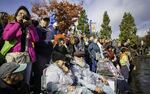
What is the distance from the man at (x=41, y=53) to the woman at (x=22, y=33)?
696mm

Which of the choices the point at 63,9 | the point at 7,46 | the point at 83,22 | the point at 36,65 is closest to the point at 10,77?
the point at 7,46

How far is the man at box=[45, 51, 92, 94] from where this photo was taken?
696 cm

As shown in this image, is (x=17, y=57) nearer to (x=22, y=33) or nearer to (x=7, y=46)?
(x=7, y=46)

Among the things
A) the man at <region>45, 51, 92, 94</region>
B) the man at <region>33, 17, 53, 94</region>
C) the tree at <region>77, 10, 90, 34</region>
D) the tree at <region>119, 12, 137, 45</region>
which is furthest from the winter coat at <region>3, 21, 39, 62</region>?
the tree at <region>119, 12, 137, 45</region>

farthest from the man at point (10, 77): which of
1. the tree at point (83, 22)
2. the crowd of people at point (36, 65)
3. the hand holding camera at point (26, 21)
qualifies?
the tree at point (83, 22)

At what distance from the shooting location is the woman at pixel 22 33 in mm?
7420

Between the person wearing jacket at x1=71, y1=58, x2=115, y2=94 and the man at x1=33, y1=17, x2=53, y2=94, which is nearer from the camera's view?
the person wearing jacket at x1=71, y1=58, x2=115, y2=94

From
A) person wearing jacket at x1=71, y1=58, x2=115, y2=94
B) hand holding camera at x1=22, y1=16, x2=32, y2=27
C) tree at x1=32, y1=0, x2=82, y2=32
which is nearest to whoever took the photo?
hand holding camera at x1=22, y1=16, x2=32, y2=27

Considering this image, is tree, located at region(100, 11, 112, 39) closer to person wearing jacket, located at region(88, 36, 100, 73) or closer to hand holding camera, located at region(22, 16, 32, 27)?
person wearing jacket, located at region(88, 36, 100, 73)

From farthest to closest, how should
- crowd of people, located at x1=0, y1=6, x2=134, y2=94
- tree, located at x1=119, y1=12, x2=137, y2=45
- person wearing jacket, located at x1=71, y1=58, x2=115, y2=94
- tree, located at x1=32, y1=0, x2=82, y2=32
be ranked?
tree, located at x1=119, y1=12, x2=137, y2=45 → tree, located at x1=32, y1=0, x2=82, y2=32 → person wearing jacket, located at x1=71, y1=58, x2=115, y2=94 → crowd of people, located at x1=0, y1=6, x2=134, y2=94

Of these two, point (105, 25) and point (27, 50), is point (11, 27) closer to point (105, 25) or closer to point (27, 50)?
point (27, 50)

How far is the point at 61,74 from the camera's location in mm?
7297

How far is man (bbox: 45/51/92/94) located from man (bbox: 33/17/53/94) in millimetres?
1028

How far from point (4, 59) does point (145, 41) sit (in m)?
88.0
